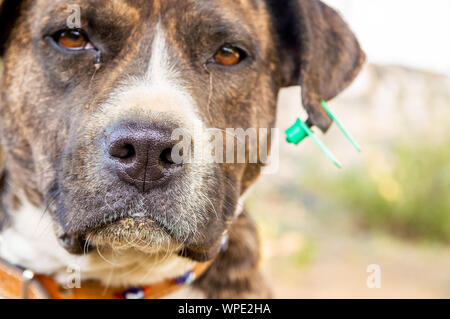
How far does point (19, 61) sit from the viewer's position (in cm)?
299

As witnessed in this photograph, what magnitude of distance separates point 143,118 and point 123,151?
0.16 m

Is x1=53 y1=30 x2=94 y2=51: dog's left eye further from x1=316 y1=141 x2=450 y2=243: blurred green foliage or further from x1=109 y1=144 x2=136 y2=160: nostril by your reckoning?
x1=316 y1=141 x2=450 y2=243: blurred green foliage

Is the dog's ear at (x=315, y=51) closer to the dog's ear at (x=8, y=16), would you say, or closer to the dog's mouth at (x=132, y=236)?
the dog's mouth at (x=132, y=236)

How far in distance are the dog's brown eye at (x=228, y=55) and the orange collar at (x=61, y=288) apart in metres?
1.04

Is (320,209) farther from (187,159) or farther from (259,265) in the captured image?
(187,159)

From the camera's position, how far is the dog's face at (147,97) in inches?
95.7

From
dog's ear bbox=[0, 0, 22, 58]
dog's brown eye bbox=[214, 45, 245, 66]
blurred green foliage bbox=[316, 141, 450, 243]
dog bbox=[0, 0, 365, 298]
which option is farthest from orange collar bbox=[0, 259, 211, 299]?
blurred green foliage bbox=[316, 141, 450, 243]

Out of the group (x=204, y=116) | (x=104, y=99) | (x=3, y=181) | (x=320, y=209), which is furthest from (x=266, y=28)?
(x=320, y=209)

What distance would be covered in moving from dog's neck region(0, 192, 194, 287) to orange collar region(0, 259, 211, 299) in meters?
0.03

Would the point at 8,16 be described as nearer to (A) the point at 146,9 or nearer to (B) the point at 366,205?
(A) the point at 146,9

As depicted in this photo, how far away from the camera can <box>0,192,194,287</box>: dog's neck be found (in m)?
2.89

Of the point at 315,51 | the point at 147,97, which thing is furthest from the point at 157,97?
the point at 315,51

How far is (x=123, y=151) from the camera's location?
237cm
